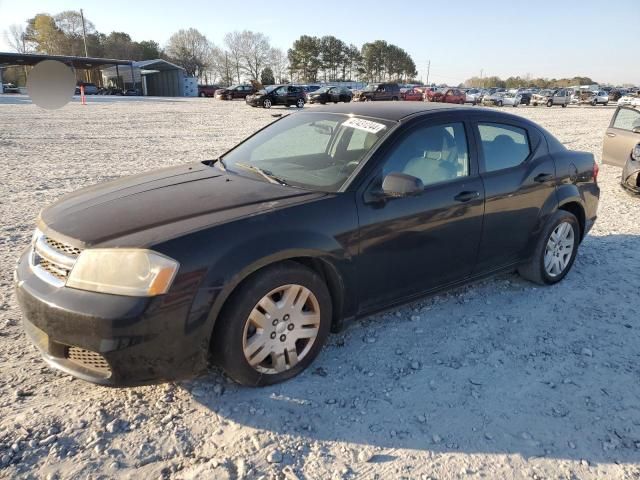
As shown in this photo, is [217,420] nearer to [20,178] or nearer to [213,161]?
[213,161]

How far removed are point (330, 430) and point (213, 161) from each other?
2437 millimetres

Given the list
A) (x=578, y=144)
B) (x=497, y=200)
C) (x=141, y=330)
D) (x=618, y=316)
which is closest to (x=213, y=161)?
(x=141, y=330)

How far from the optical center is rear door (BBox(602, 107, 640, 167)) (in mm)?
8523

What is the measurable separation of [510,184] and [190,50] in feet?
338

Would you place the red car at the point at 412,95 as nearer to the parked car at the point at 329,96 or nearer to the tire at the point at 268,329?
the parked car at the point at 329,96

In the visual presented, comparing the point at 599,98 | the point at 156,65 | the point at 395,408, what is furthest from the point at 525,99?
the point at 395,408

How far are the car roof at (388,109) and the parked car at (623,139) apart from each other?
18.7ft

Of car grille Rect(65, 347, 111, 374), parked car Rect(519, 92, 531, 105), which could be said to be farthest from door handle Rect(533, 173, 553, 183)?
parked car Rect(519, 92, 531, 105)

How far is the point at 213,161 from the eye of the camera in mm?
4008

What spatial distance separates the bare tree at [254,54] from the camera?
4097 inches

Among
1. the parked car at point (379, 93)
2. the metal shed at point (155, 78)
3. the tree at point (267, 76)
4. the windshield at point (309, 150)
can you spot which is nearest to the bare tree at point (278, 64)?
the tree at point (267, 76)

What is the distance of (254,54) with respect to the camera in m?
104

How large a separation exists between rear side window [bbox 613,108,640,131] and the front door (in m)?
6.95

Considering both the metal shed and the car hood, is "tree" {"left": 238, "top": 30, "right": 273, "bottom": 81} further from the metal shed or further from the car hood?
the car hood
